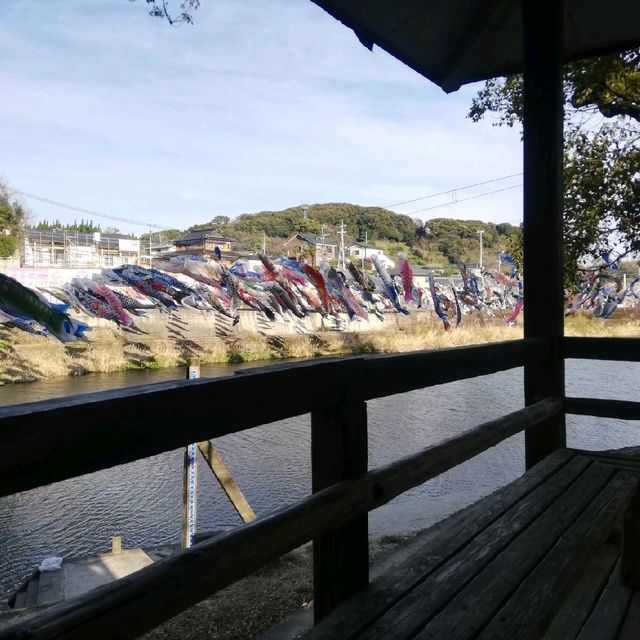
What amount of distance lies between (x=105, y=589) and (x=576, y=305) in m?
22.8

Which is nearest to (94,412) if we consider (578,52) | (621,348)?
(621,348)

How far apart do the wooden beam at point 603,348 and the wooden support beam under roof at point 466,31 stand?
4.23 ft

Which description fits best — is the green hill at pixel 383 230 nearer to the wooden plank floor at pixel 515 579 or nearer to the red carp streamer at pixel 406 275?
the red carp streamer at pixel 406 275

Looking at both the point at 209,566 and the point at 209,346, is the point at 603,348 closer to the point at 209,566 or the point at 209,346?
the point at 209,566

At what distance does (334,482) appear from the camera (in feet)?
3.76

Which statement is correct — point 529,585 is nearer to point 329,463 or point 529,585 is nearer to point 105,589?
point 329,463

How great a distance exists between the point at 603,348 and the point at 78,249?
42891 millimetres

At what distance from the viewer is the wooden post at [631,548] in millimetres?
1453

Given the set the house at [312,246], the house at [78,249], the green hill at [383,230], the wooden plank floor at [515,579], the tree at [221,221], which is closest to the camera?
the wooden plank floor at [515,579]

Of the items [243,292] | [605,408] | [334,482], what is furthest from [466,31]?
[243,292]

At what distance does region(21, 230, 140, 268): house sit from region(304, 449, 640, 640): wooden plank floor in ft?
111

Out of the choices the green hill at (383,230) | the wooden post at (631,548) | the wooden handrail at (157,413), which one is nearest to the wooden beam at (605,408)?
the wooden post at (631,548)


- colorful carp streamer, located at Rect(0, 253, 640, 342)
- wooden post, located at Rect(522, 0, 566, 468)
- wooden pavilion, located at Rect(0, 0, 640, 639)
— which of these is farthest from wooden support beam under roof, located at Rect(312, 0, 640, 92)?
colorful carp streamer, located at Rect(0, 253, 640, 342)

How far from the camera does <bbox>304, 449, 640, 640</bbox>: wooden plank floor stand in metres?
1.08
